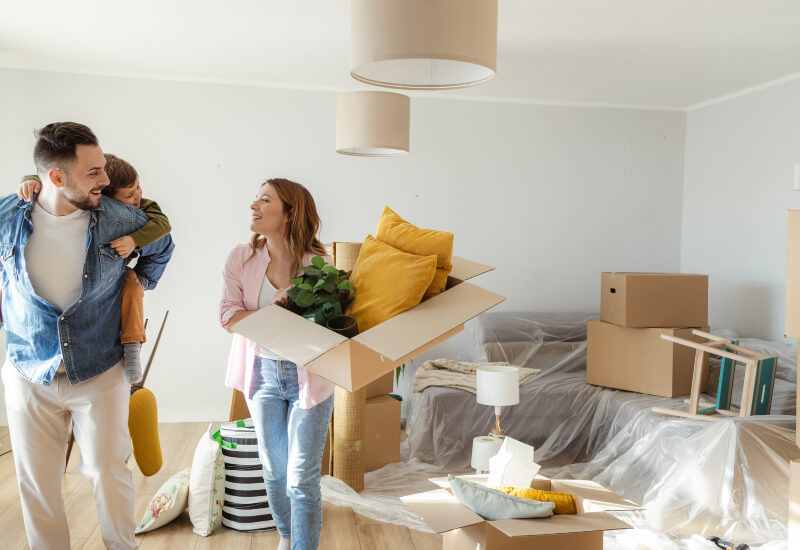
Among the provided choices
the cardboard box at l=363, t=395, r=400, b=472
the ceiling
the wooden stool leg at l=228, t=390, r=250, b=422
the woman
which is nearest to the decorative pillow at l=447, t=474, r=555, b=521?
the woman

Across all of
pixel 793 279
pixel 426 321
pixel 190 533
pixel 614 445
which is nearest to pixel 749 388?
pixel 614 445

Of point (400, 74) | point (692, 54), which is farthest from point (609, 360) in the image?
point (400, 74)

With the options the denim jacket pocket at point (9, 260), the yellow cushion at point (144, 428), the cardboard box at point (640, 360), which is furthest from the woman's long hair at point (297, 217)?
the cardboard box at point (640, 360)

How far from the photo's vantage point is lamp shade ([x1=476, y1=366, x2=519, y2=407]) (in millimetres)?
3250

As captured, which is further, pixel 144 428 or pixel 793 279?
pixel 144 428

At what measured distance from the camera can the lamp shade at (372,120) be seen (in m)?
3.41

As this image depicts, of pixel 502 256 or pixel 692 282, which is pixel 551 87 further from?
pixel 692 282

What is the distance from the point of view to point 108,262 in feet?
6.31

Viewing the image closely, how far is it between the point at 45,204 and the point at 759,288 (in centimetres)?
441

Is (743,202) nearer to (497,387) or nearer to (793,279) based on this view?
(497,387)

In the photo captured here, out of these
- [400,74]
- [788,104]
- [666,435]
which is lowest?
[666,435]

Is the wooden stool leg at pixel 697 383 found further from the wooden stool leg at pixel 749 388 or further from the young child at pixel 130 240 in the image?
the young child at pixel 130 240

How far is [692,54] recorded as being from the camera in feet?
12.9

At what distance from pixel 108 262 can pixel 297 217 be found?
1.84ft
